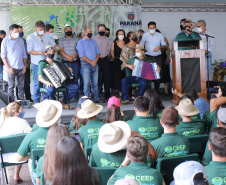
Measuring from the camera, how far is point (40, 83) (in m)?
7.78

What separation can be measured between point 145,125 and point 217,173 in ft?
4.33

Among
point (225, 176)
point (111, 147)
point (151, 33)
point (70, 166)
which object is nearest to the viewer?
point (70, 166)

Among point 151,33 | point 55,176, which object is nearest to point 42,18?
point 151,33

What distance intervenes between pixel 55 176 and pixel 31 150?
3.84ft

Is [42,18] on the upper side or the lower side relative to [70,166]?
upper

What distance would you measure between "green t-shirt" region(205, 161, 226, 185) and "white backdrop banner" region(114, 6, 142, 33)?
27.3 feet

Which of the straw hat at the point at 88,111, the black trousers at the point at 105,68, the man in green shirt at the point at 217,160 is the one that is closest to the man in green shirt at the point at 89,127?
the straw hat at the point at 88,111

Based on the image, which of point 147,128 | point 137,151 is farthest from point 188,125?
point 137,151

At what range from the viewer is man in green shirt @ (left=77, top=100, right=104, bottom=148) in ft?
12.6

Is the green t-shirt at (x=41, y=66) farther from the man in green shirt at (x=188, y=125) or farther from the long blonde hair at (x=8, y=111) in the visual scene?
the man in green shirt at (x=188, y=125)

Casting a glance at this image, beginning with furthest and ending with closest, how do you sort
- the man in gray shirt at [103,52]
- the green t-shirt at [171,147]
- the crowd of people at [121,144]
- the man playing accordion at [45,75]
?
the man in gray shirt at [103,52] → the man playing accordion at [45,75] → the green t-shirt at [171,147] → the crowd of people at [121,144]

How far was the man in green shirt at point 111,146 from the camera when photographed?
115 inches

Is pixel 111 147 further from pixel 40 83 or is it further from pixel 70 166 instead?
pixel 40 83

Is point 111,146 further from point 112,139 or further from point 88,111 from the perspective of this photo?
point 88,111
